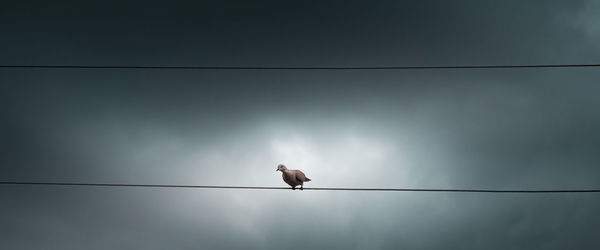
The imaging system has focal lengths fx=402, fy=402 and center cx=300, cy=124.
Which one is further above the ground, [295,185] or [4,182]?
[295,185]

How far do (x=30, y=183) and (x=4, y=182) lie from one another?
545mm

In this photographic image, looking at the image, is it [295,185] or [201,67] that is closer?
[201,67]

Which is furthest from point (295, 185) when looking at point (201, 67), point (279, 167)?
point (201, 67)

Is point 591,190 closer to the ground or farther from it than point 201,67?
closer to the ground

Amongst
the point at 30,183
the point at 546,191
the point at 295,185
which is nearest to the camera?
the point at 546,191

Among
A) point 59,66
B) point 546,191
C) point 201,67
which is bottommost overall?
point 546,191

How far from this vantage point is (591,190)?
687cm

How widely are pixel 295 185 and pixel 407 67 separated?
4915 millimetres

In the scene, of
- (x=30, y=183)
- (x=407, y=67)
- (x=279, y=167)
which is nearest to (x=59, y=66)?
(x=30, y=183)

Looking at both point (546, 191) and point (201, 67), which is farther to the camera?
point (201, 67)

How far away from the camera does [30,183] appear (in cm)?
740

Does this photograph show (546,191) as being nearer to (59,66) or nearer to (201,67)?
(201,67)

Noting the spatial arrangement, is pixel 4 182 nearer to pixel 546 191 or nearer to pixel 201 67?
pixel 201 67

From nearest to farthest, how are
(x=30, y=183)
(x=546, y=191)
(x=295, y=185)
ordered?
(x=546, y=191) → (x=30, y=183) → (x=295, y=185)
